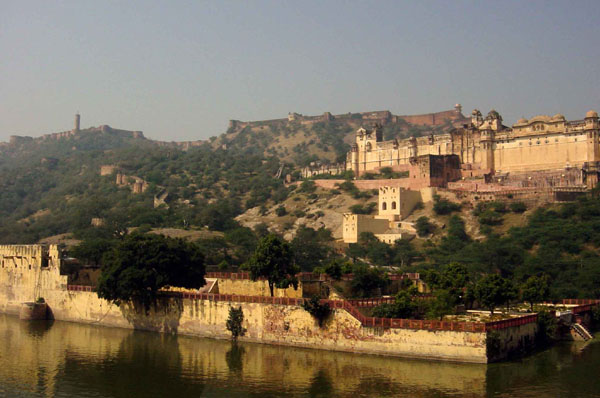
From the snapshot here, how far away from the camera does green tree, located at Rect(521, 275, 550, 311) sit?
127 feet

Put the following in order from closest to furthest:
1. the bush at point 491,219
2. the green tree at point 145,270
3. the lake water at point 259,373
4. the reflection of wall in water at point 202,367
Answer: the lake water at point 259,373 → the reflection of wall in water at point 202,367 → the green tree at point 145,270 → the bush at point 491,219

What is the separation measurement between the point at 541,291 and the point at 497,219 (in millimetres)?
29669

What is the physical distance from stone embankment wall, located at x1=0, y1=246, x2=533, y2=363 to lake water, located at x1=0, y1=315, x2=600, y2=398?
59 cm

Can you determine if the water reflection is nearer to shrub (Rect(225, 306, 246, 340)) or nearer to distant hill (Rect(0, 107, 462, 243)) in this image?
shrub (Rect(225, 306, 246, 340))

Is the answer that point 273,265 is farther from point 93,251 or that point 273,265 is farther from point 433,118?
point 433,118

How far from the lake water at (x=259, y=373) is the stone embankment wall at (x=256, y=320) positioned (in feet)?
1.94

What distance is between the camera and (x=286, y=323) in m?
34.0

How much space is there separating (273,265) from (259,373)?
9.41 m

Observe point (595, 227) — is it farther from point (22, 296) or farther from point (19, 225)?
point (19, 225)

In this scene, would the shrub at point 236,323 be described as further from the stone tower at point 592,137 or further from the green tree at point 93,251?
the stone tower at point 592,137

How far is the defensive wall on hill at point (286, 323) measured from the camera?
97.5 feet

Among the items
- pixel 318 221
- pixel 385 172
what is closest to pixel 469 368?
pixel 318 221

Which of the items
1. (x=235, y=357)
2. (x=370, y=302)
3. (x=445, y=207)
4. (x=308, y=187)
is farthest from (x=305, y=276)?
(x=308, y=187)

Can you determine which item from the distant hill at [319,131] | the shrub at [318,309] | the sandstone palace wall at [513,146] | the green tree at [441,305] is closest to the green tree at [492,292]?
the green tree at [441,305]
